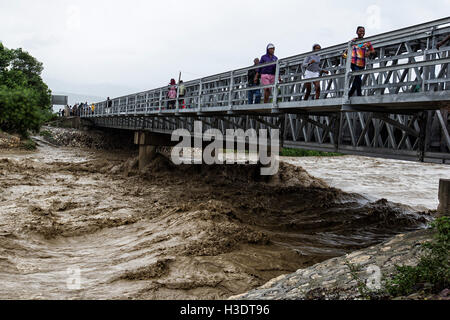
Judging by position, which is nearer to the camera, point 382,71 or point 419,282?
point 419,282

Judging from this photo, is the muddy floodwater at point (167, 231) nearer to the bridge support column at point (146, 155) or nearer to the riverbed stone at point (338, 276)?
the riverbed stone at point (338, 276)

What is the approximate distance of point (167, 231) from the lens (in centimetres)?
966

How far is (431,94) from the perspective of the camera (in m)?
6.53

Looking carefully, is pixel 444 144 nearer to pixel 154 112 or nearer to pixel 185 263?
pixel 185 263

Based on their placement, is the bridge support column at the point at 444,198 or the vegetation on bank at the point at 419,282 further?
the bridge support column at the point at 444,198

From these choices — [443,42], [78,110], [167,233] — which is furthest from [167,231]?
[78,110]

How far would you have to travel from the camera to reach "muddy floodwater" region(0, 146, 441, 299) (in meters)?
6.51

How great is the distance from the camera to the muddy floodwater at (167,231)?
256 inches

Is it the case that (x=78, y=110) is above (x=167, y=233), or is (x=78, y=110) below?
above

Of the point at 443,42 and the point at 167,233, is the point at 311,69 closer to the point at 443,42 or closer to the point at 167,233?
the point at 443,42

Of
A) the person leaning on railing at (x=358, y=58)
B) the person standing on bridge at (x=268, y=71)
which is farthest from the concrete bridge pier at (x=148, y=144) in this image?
the person leaning on railing at (x=358, y=58)

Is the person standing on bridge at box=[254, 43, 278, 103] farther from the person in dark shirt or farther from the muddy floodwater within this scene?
the muddy floodwater

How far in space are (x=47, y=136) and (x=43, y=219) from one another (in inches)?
1353
